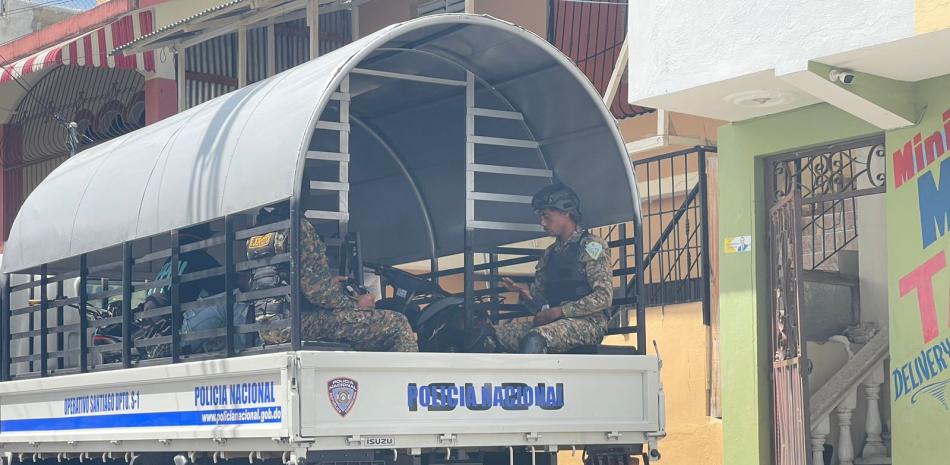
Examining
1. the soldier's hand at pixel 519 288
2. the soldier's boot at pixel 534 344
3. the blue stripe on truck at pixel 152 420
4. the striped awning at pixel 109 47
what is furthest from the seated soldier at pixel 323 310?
the striped awning at pixel 109 47

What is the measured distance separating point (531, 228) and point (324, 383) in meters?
3.05

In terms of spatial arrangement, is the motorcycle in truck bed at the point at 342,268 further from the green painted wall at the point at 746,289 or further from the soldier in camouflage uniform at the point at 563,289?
the green painted wall at the point at 746,289

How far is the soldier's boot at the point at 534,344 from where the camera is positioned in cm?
872

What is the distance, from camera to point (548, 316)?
9234 millimetres

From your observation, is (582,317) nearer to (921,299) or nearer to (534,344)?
(534,344)

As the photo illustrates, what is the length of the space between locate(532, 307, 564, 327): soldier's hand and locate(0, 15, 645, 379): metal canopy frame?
1.49ft

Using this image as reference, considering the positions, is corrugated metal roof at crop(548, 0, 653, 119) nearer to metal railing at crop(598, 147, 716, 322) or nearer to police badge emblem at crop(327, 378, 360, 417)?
metal railing at crop(598, 147, 716, 322)

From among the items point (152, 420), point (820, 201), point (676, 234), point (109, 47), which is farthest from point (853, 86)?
point (109, 47)

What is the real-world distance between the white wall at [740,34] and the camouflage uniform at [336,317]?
2574mm

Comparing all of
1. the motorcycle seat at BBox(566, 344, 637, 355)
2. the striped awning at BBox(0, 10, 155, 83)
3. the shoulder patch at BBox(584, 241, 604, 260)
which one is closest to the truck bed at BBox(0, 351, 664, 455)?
the motorcycle seat at BBox(566, 344, 637, 355)

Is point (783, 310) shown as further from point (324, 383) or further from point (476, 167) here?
point (324, 383)

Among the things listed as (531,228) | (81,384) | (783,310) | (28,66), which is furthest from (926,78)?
(28,66)

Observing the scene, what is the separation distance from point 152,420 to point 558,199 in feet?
9.79

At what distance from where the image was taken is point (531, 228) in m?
10.1
